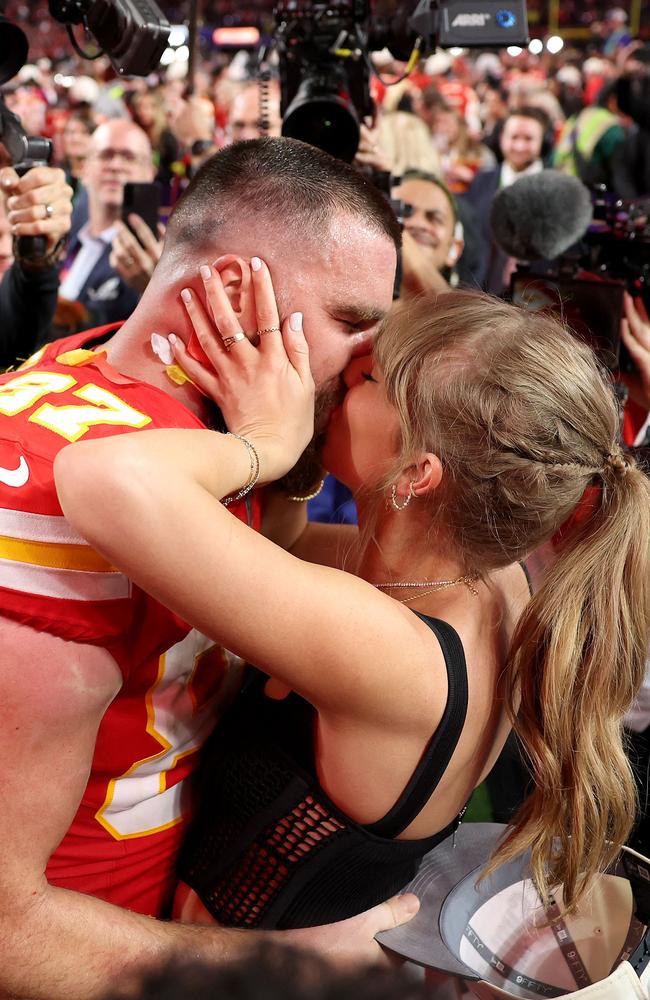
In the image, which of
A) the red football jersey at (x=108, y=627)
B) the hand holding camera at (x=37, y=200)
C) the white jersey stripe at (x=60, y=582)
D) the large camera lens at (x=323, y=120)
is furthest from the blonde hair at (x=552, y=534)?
the hand holding camera at (x=37, y=200)

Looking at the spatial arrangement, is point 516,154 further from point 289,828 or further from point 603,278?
point 289,828

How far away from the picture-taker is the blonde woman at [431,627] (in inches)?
49.3

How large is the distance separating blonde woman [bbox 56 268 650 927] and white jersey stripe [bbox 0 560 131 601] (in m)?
0.17

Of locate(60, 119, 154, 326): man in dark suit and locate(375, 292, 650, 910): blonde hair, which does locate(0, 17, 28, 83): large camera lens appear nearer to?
locate(375, 292, 650, 910): blonde hair

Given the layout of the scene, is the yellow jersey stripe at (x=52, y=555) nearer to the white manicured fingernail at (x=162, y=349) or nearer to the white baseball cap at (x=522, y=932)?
the white manicured fingernail at (x=162, y=349)

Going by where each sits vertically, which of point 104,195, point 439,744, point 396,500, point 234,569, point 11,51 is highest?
point 11,51

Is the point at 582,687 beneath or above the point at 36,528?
beneath

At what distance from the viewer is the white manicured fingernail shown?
56.0 inches

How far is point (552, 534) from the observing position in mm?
1426

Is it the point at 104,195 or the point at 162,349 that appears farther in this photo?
the point at 104,195

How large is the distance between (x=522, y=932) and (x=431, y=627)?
487mm

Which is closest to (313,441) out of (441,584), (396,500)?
(396,500)

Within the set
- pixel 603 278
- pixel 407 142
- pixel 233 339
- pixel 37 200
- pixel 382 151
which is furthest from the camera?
pixel 407 142

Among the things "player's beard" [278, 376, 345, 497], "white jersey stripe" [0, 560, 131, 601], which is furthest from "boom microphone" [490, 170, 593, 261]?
"white jersey stripe" [0, 560, 131, 601]
